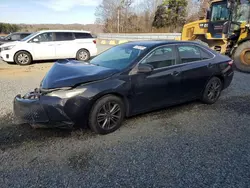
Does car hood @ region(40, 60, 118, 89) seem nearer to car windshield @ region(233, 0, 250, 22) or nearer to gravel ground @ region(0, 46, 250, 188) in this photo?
gravel ground @ region(0, 46, 250, 188)

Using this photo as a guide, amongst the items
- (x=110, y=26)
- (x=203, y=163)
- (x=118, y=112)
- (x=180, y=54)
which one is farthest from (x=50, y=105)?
(x=110, y=26)

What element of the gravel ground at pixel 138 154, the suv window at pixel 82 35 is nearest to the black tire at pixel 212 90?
the gravel ground at pixel 138 154

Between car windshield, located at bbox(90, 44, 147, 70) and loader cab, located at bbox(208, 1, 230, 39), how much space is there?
6.64m

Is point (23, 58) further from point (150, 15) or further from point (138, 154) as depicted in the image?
point (150, 15)

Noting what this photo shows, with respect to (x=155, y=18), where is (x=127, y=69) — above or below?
below

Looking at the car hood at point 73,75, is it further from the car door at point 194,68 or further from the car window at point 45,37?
the car window at point 45,37

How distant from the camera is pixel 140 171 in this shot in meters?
2.47

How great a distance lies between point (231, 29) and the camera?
8719mm

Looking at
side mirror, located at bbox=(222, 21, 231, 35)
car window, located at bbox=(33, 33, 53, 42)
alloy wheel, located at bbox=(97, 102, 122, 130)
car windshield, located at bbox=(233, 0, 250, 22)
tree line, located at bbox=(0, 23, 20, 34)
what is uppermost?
tree line, located at bbox=(0, 23, 20, 34)

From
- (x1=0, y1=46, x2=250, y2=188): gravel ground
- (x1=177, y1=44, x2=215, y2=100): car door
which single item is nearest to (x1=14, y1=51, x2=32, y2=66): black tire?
(x1=0, y1=46, x2=250, y2=188): gravel ground

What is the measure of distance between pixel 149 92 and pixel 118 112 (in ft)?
2.26

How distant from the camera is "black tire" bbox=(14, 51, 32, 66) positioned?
951 centimetres

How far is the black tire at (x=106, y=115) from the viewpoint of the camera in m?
3.18

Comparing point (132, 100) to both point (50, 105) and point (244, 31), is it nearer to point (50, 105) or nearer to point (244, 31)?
point (50, 105)
